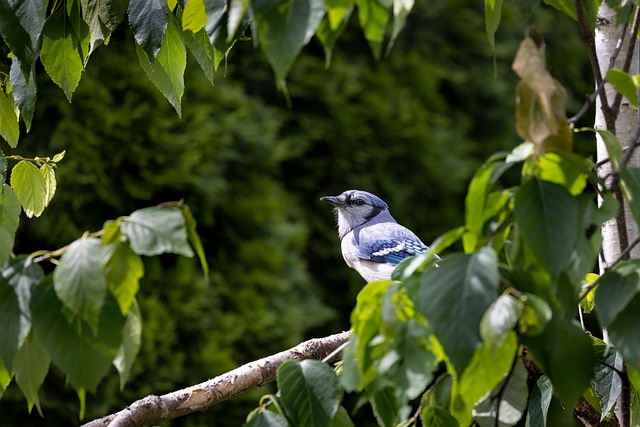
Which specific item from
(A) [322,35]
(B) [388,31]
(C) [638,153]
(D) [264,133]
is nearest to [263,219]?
(D) [264,133]

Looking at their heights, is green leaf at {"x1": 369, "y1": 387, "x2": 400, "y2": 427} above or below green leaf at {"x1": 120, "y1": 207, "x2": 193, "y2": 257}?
below

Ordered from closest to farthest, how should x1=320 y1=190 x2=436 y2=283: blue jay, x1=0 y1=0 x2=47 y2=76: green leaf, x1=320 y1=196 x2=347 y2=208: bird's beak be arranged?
x1=0 y1=0 x2=47 y2=76: green leaf
x1=320 y1=190 x2=436 y2=283: blue jay
x1=320 y1=196 x2=347 y2=208: bird's beak

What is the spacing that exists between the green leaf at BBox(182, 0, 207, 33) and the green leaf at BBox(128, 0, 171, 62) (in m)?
0.12

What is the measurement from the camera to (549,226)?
2.61 ft

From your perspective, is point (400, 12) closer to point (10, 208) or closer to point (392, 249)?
point (10, 208)

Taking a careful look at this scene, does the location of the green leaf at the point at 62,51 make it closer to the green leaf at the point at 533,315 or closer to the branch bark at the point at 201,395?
the branch bark at the point at 201,395

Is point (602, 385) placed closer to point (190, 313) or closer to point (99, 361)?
point (99, 361)

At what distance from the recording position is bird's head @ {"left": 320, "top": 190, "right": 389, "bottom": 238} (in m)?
3.76

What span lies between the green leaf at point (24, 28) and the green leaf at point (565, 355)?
0.80 metres

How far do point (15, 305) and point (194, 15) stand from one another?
1.57ft

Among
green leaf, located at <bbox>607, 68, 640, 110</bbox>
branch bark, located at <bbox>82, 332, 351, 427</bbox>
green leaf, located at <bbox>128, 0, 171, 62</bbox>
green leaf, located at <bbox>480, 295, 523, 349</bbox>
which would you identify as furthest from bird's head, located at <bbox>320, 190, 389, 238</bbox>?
green leaf, located at <bbox>480, 295, 523, 349</bbox>

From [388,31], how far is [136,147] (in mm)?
1614

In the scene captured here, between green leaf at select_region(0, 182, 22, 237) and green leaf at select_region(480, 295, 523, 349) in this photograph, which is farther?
green leaf at select_region(0, 182, 22, 237)

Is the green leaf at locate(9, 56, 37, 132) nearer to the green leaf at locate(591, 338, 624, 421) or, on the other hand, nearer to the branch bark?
the branch bark
